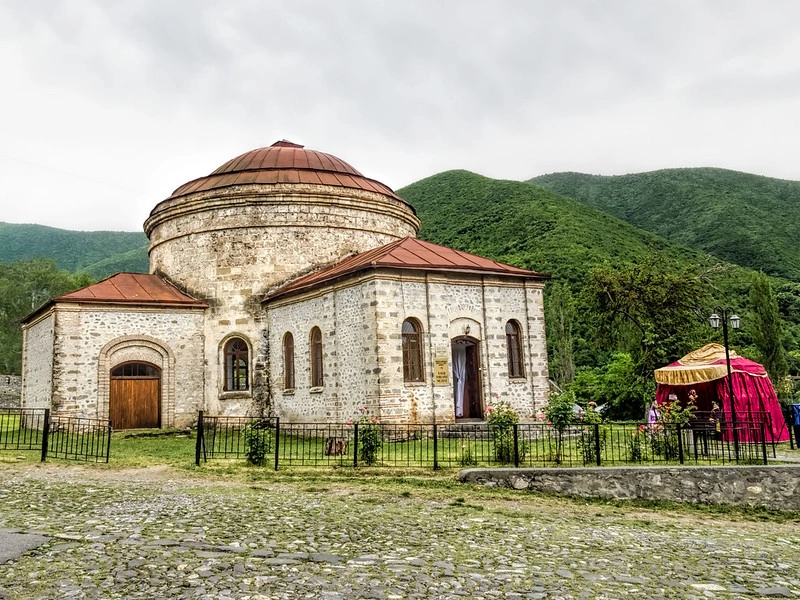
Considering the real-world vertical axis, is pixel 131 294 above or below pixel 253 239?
below

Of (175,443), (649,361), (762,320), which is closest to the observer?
(175,443)

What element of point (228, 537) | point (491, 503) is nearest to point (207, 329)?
point (491, 503)

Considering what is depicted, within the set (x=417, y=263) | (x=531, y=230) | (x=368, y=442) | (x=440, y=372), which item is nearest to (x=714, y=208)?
(x=531, y=230)

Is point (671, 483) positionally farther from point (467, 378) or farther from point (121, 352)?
point (121, 352)

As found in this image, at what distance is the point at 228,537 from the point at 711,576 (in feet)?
15.0

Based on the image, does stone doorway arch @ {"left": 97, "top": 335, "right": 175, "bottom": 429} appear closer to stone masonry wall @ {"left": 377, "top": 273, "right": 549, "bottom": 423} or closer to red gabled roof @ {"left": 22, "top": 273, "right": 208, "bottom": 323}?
red gabled roof @ {"left": 22, "top": 273, "right": 208, "bottom": 323}

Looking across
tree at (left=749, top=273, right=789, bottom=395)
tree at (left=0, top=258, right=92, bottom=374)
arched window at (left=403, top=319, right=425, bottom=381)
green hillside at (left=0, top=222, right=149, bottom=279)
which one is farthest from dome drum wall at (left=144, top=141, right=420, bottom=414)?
green hillside at (left=0, top=222, right=149, bottom=279)

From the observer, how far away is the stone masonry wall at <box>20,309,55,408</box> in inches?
811

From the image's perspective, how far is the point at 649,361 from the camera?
1001 inches

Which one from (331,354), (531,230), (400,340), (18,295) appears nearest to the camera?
(400,340)

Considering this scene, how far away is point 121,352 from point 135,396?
1.47 meters

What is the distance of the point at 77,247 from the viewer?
10231cm

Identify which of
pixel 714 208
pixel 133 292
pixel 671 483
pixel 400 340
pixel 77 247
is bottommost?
pixel 671 483

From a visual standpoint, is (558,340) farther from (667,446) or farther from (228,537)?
(228,537)
